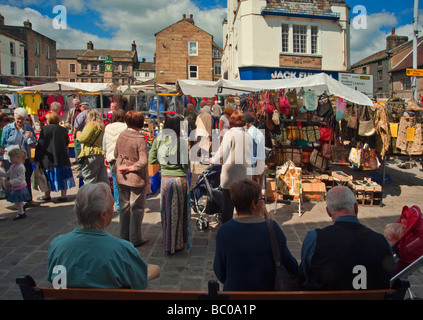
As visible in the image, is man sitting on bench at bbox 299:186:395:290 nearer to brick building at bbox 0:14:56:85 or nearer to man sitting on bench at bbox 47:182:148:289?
man sitting on bench at bbox 47:182:148:289

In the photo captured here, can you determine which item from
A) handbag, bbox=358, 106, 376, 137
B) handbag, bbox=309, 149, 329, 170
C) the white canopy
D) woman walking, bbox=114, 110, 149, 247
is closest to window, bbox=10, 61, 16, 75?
the white canopy

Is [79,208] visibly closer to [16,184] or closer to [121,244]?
[121,244]

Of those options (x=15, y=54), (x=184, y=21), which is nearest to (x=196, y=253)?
(x=184, y=21)

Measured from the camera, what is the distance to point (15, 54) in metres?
35.5

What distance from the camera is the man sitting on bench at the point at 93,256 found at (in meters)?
1.84

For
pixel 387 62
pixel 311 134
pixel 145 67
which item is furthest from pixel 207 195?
pixel 145 67

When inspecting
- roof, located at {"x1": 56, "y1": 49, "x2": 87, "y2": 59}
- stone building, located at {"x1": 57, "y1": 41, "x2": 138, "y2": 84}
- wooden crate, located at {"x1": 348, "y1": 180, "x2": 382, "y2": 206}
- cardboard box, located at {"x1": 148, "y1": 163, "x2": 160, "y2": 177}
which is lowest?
wooden crate, located at {"x1": 348, "y1": 180, "x2": 382, "y2": 206}

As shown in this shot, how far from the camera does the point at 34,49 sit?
1574 inches

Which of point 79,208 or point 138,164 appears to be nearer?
point 79,208

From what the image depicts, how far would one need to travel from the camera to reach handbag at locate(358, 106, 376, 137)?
7426mm

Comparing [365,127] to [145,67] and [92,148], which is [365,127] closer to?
[92,148]

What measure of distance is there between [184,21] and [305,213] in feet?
114

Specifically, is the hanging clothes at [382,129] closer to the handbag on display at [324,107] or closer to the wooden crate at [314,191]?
the handbag on display at [324,107]

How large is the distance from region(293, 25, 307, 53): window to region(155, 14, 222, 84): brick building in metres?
15.8
